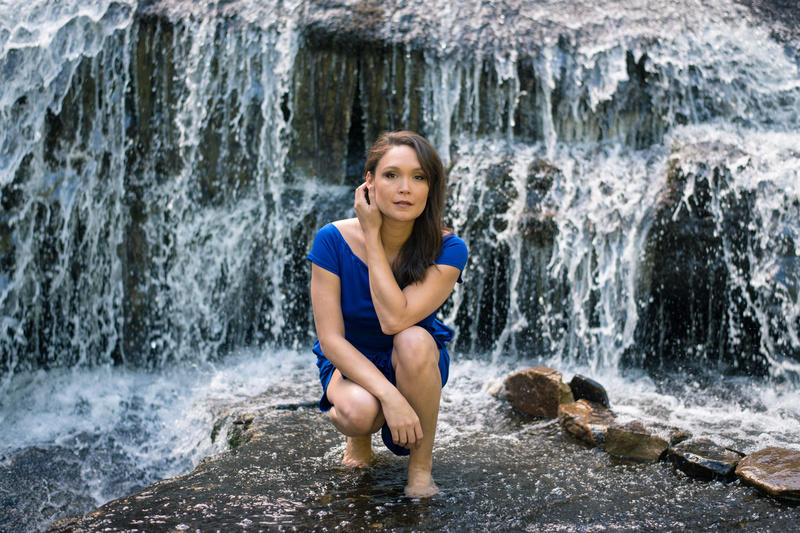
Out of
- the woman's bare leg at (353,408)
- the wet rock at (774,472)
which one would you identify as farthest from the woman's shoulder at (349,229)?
the wet rock at (774,472)

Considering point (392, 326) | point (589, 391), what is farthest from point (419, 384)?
point (589, 391)

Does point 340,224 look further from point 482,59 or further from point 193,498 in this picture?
point 482,59

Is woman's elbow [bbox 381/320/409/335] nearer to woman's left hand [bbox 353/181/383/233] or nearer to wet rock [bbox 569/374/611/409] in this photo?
woman's left hand [bbox 353/181/383/233]


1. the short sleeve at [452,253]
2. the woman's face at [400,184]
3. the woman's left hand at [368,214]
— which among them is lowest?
the short sleeve at [452,253]

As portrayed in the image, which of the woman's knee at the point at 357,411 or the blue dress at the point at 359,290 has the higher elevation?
the blue dress at the point at 359,290

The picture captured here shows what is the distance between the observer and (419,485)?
246 cm

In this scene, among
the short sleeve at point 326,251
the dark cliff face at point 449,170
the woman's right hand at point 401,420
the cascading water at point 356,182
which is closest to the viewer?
the woman's right hand at point 401,420

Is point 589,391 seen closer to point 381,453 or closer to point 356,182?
point 381,453

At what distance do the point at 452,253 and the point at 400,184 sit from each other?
1.16ft

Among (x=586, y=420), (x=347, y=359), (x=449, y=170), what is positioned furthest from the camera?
(x=449, y=170)

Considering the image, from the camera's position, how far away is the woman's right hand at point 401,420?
2.29 metres

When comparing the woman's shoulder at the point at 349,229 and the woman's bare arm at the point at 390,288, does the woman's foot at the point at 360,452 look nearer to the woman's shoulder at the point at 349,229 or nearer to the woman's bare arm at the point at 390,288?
the woman's bare arm at the point at 390,288

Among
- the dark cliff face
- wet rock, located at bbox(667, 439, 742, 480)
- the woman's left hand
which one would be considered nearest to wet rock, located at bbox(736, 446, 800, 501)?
wet rock, located at bbox(667, 439, 742, 480)

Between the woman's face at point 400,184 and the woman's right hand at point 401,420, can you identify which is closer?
the woman's right hand at point 401,420
